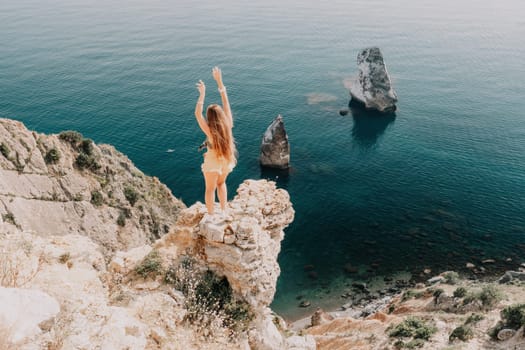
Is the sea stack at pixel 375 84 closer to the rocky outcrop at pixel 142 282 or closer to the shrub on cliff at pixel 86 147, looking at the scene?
the shrub on cliff at pixel 86 147

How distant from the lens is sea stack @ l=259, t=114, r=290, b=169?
199ft

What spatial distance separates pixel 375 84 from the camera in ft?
271

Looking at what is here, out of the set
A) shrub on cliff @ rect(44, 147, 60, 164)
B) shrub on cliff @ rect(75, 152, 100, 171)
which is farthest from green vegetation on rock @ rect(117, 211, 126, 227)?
shrub on cliff @ rect(44, 147, 60, 164)

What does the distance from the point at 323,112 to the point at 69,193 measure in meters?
60.2

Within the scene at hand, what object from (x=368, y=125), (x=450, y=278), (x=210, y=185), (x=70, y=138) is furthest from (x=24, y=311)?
(x=368, y=125)

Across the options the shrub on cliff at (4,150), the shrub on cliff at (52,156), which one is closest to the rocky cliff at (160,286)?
the shrub on cliff at (4,150)

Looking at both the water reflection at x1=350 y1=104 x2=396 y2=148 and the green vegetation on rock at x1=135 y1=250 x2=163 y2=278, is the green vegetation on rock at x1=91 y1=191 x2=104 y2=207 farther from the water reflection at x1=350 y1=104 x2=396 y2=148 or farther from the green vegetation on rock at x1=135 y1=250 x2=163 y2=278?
the water reflection at x1=350 y1=104 x2=396 y2=148

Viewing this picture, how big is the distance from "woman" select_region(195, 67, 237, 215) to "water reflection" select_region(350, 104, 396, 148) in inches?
2455

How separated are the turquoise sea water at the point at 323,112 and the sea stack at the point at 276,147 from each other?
2.29 metres

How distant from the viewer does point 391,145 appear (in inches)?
2758

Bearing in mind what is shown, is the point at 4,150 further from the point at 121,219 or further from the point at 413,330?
the point at 413,330

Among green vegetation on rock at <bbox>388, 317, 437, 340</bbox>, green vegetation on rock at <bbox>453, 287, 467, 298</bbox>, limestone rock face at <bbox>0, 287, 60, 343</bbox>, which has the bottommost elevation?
green vegetation on rock at <bbox>453, 287, 467, 298</bbox>

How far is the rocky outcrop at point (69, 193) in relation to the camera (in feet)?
87.6

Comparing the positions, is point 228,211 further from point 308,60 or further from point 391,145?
point 308,60
